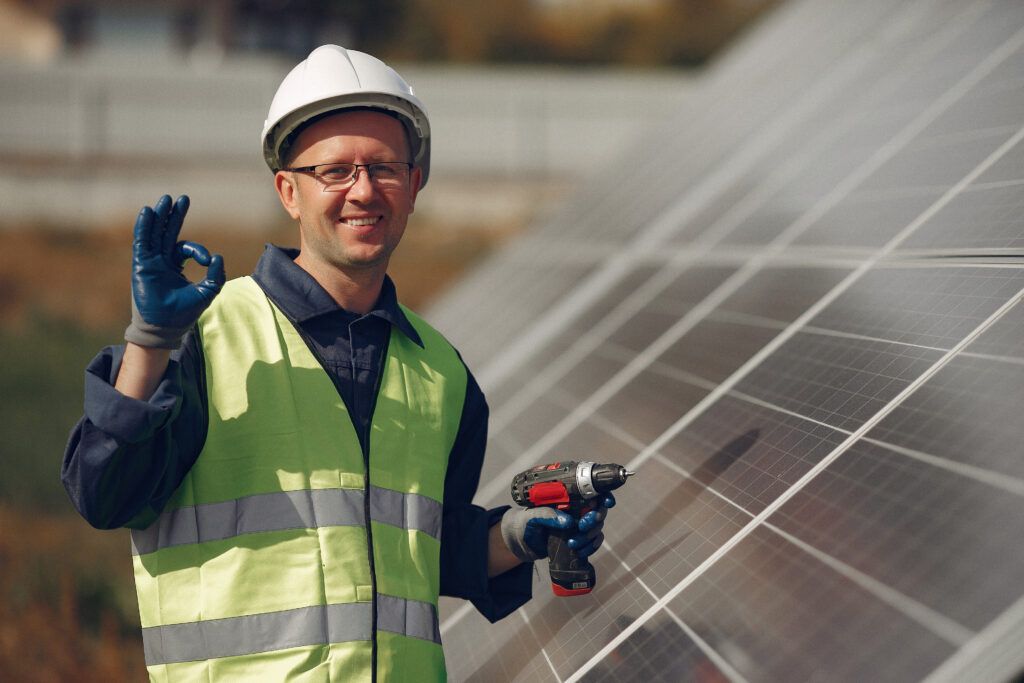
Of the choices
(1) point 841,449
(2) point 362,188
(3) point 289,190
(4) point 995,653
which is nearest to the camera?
(4) point 995,653

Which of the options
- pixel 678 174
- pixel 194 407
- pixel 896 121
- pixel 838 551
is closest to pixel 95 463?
Result: pixel 194 407

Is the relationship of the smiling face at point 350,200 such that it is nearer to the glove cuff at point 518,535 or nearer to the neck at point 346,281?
the neck at point 346,281

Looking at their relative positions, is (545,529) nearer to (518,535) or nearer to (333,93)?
(518,535)

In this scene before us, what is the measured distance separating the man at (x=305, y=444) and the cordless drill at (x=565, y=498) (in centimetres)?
5

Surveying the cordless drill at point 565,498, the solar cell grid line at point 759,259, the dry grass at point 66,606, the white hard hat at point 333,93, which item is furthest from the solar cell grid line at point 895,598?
the dry grass at point 66,606

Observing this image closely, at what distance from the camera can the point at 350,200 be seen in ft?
12.1

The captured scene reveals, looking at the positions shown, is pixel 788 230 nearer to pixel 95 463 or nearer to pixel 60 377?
pixel 95 463

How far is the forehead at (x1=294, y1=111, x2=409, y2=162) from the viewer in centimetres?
377

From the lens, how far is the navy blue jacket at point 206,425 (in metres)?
3.07

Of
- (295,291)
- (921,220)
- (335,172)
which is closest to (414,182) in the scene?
→ (335,172)

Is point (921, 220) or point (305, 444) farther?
point (921, 220)

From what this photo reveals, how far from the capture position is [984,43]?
5.55m

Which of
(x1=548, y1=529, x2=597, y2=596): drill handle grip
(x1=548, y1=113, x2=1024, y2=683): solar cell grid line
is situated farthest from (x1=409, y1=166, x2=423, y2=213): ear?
(x1=548, y1=113, x2=1024, y2=683): solar cell grid line

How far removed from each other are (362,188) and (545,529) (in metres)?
1.19
